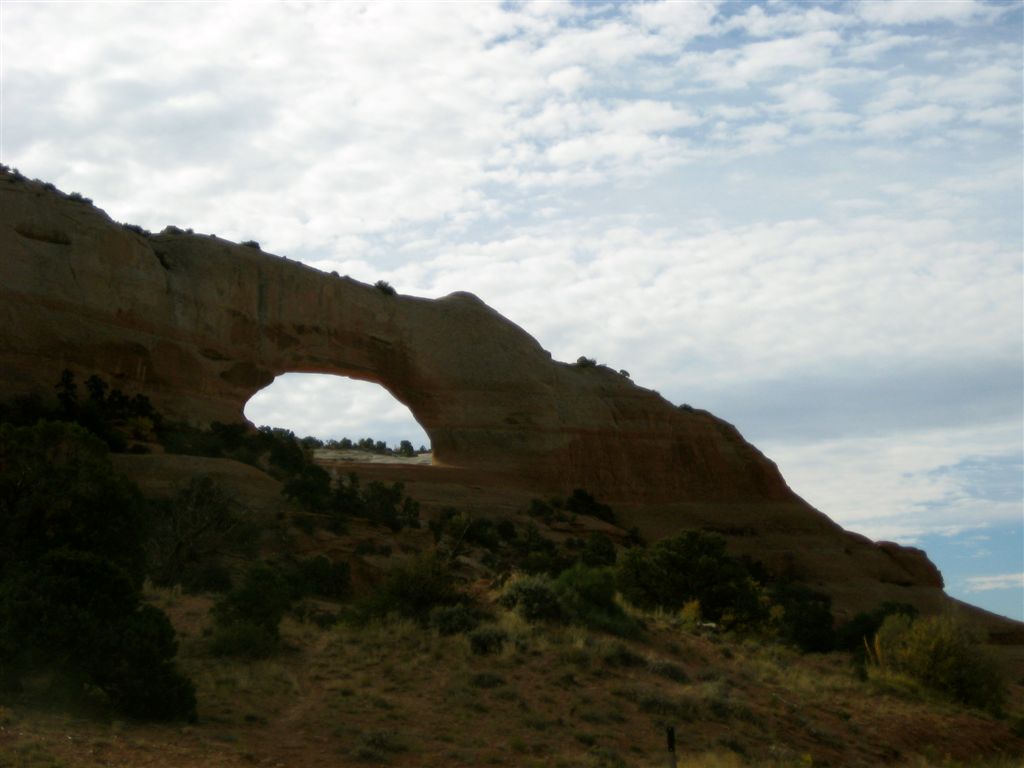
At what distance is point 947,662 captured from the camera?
2388 cm

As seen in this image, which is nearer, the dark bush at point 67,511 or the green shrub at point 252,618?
the dark bush at point 67,511

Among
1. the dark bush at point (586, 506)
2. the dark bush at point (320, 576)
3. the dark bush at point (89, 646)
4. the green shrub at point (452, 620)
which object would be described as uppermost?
the dark bush at point (586, 506)

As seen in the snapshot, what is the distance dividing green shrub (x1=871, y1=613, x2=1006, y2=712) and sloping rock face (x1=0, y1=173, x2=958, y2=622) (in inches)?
878

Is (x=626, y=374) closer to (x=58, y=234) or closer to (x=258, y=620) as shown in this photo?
(x=58, y=234)

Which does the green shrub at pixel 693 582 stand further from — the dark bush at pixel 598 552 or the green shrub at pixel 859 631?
the dark bush at pixel 598 552

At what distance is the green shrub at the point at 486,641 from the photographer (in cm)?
1994

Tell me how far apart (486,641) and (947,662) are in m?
9.11

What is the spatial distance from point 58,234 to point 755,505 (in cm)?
2871

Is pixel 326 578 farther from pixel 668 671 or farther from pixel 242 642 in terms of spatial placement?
pixel 668 671

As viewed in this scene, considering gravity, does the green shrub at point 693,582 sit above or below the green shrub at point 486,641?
above

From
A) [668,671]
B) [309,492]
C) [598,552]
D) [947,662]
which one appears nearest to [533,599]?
[668,671]

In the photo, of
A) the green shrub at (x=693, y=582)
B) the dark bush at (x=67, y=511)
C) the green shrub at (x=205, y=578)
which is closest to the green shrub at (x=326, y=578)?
the green shrub at (x=205, y=578)

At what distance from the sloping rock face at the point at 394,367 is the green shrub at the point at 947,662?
22.3 metres

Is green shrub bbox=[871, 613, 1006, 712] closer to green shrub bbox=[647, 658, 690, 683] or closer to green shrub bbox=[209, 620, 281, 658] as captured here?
green shrub bbox=[647, 658, 690, 683]
